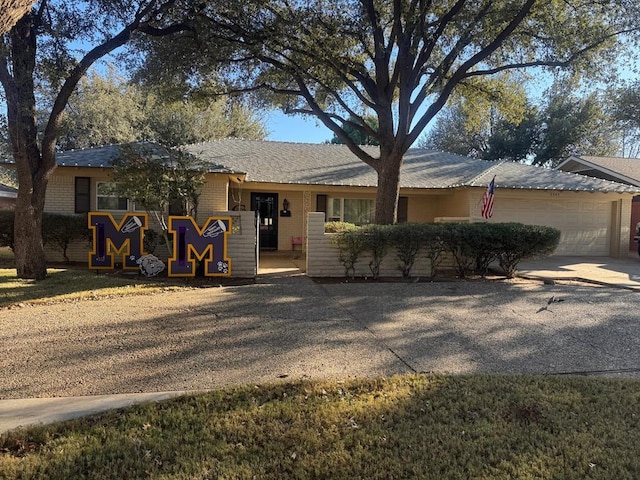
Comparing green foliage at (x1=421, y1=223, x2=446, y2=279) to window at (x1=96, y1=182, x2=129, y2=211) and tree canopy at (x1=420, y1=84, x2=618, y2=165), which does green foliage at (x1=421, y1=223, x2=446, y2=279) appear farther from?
tree canopy at (x1=420, y1=84, x2=618, y2=165)

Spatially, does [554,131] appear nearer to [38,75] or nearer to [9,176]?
[38,75]

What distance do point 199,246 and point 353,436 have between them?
7.86 m

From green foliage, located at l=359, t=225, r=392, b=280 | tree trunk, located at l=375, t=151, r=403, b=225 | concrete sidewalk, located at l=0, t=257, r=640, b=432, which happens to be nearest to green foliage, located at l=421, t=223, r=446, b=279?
green foliage, located at l=359, t=225, r=392, b=280

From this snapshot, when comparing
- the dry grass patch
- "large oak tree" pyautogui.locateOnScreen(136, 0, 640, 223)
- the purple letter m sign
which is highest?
"large oak tree" pyautogui.locateOnScreen(136, 0, 640, 223)

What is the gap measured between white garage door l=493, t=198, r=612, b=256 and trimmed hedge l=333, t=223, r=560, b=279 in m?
5.47

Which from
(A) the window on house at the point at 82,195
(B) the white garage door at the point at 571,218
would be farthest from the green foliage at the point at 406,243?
(A) the window on house at the point at 82,195

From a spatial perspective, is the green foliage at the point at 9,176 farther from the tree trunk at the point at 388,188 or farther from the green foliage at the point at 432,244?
the green foliage at the point at 432,244

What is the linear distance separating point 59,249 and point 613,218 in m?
19.3

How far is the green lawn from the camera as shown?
9.12 feet

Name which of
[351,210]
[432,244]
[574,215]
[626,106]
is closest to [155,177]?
[432,244]

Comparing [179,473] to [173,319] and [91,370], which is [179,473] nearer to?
[91,370]

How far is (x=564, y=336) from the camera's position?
607cm

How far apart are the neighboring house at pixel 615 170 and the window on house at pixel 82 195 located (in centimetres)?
2053

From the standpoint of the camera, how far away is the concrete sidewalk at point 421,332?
15.4 feet
